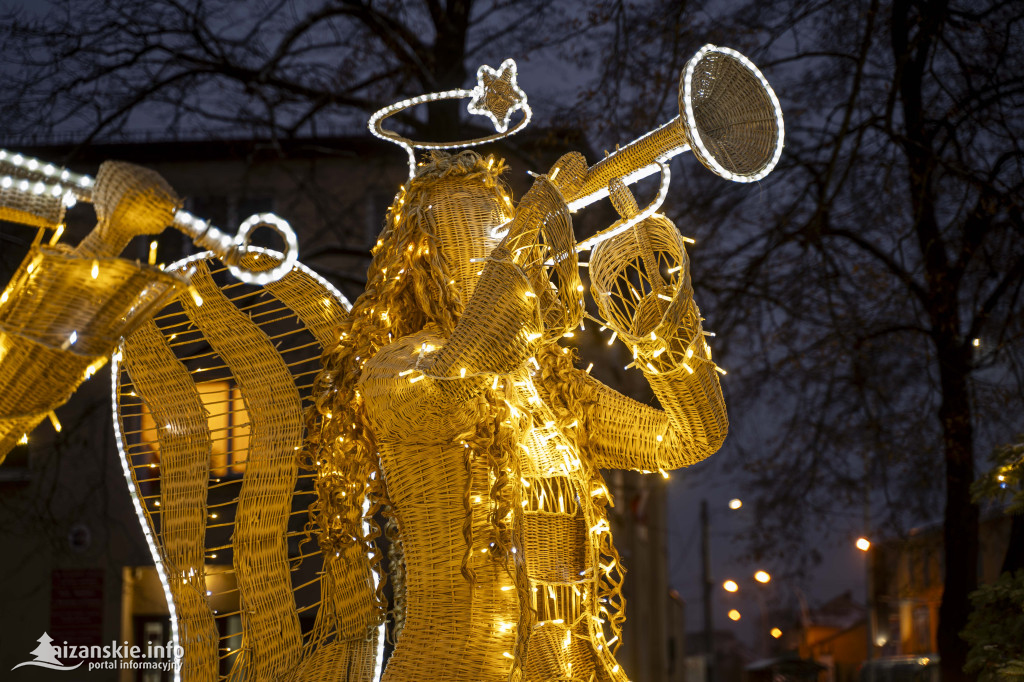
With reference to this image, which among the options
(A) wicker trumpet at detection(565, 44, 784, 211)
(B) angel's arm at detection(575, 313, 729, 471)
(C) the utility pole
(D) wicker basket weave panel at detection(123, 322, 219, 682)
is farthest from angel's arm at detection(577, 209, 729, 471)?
(C) the utility pole

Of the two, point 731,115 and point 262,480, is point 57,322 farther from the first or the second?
point 731,115

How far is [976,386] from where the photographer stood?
727cm

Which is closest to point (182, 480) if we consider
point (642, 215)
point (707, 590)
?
point (642, 215)

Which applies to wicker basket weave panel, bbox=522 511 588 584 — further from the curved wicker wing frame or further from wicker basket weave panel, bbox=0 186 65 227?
wicker basket weave panel, bbox=0 186 65 227

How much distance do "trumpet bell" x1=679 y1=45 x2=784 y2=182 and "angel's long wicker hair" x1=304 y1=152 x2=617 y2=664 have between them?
646 mm

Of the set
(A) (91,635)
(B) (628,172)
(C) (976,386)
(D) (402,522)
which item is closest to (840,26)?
(C) (976,386)

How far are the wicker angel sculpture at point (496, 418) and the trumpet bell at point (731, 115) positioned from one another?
0.05 ft

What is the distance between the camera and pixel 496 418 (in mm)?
2635

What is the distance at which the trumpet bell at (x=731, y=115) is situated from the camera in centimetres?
252

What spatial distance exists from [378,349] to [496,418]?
41cm

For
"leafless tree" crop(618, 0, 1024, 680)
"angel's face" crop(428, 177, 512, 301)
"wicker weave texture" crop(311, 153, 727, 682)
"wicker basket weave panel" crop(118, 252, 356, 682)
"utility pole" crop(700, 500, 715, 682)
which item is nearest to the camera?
"wicker weave texture" crop(311, 153, 727, 682)

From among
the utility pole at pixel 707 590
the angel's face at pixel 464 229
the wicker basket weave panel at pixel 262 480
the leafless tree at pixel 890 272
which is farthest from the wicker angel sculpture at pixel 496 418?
the utility pole at pixel 707 590

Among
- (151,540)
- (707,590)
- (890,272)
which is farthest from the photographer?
(707,590)

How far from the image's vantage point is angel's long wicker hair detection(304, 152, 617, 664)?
9.36 ft
